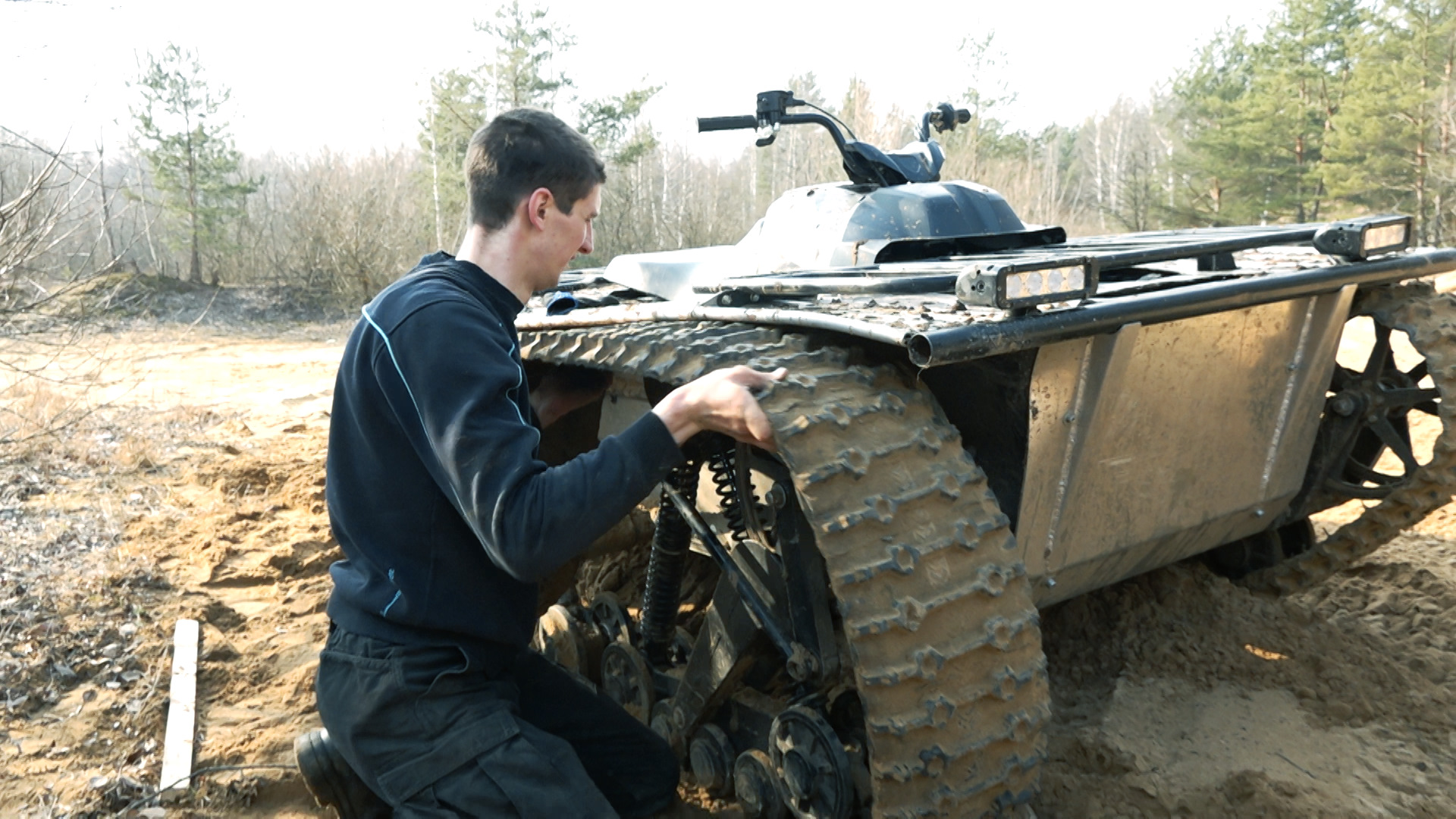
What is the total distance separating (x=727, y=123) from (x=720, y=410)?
8.61 feet

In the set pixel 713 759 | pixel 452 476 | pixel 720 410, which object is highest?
pixel 720 410

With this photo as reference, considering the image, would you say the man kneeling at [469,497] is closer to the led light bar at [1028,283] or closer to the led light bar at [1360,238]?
the led light bar at [1028,283]

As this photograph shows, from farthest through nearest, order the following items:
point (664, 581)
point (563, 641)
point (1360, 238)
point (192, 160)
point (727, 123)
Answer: point (192, 160) < point (727, 123) < point (563, 641) < point (664, 581) < point (1360, 238)

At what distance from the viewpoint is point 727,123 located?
15.4 feet

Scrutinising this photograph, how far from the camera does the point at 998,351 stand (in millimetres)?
2502

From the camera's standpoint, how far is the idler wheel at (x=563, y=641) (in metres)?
4.11

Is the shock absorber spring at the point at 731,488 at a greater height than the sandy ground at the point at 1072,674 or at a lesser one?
greater

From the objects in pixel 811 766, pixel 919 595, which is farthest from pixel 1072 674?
pixel 919 595

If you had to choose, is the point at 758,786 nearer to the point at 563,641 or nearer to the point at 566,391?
the point at 563,641

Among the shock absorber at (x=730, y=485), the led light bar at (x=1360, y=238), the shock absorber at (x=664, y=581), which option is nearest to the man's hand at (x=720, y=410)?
the shock absorber at (x=730, y=485)

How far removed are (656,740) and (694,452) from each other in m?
0.77

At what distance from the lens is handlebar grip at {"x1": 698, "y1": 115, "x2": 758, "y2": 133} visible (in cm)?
470

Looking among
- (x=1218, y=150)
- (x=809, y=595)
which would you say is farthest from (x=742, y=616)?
(x=1218, y=150)

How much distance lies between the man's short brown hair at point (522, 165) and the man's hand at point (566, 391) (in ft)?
3.98
